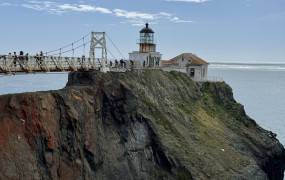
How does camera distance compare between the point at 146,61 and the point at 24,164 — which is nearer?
the point at 24,164

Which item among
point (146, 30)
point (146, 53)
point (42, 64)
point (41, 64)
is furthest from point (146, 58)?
point (41, 64)

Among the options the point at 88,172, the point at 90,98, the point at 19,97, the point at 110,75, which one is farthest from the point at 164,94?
the point at 19,97

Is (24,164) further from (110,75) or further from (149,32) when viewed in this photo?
(149,32)

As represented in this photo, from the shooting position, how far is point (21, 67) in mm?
54219

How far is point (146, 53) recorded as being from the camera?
9169 cm

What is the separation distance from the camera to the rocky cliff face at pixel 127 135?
55.2 metres

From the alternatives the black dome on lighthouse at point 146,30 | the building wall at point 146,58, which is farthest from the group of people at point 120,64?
the black dome on lighthouse at point 146,30

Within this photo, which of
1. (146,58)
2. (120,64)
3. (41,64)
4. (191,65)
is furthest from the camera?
(191,65)

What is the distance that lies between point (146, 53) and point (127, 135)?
28.0m

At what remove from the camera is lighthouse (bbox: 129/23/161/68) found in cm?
9088

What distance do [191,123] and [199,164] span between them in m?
9.53

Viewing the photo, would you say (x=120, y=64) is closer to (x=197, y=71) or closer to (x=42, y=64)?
(x=42, y=64)

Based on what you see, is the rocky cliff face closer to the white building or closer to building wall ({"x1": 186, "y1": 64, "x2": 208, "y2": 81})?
the white building

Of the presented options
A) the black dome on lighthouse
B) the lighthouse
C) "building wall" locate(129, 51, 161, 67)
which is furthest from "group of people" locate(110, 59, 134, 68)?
the black dome on lighthouse
